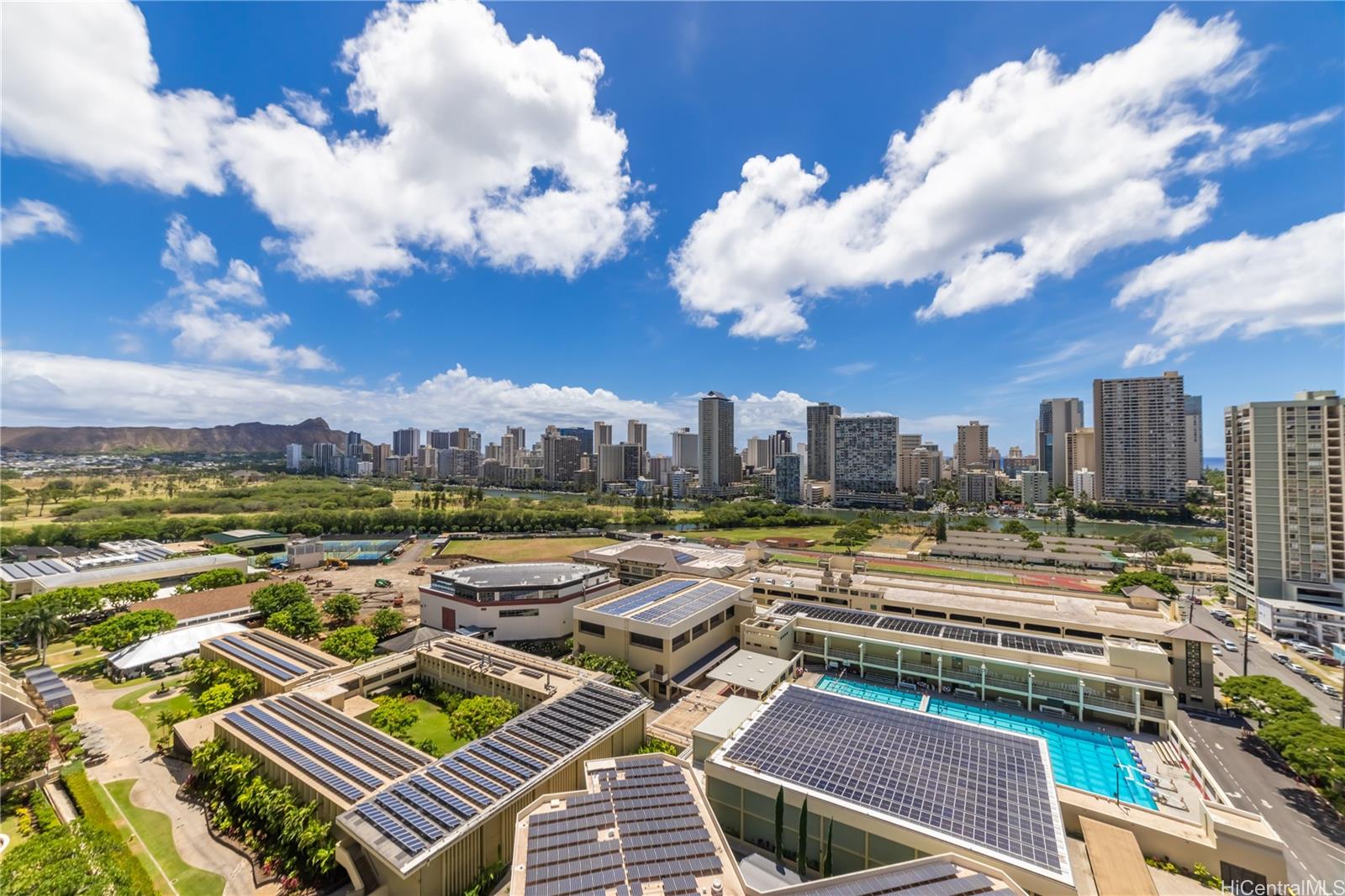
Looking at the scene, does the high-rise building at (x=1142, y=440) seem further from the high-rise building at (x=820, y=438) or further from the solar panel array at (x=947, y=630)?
the solar panel array at (x=947, y=630)

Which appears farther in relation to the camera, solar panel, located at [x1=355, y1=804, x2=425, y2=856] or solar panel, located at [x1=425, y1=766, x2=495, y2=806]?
solar panel, located at [x1=425, y1=766, x2=495, y2=806]

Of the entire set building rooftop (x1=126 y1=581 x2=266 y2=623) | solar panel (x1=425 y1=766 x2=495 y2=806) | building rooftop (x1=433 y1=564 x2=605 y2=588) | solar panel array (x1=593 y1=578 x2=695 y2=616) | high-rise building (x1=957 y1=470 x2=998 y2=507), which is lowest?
building rooftop (x1=126 y1=581 x2=266 y2=623)

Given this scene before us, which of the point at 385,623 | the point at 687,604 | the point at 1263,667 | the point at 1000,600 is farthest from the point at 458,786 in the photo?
the point at 1263,667

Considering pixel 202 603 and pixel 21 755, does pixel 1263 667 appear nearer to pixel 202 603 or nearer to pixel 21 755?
pixel 21 755

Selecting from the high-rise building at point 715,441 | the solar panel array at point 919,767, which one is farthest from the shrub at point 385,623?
the high-rise building at point 715,441

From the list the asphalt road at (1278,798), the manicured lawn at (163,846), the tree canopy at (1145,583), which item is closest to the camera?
the manicured lawn at (163,846)

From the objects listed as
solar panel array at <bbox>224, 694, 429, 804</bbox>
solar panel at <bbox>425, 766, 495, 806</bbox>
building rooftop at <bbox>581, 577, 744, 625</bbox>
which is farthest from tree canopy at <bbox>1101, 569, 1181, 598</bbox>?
solar panel array at <bbox>224, 694, 429, 804</bbox>

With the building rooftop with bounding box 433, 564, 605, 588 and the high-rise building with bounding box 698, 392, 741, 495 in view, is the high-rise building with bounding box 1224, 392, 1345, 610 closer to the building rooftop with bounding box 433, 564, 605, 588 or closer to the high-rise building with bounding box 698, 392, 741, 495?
the building rooftop with bounding box 433, 564, 605, 588
